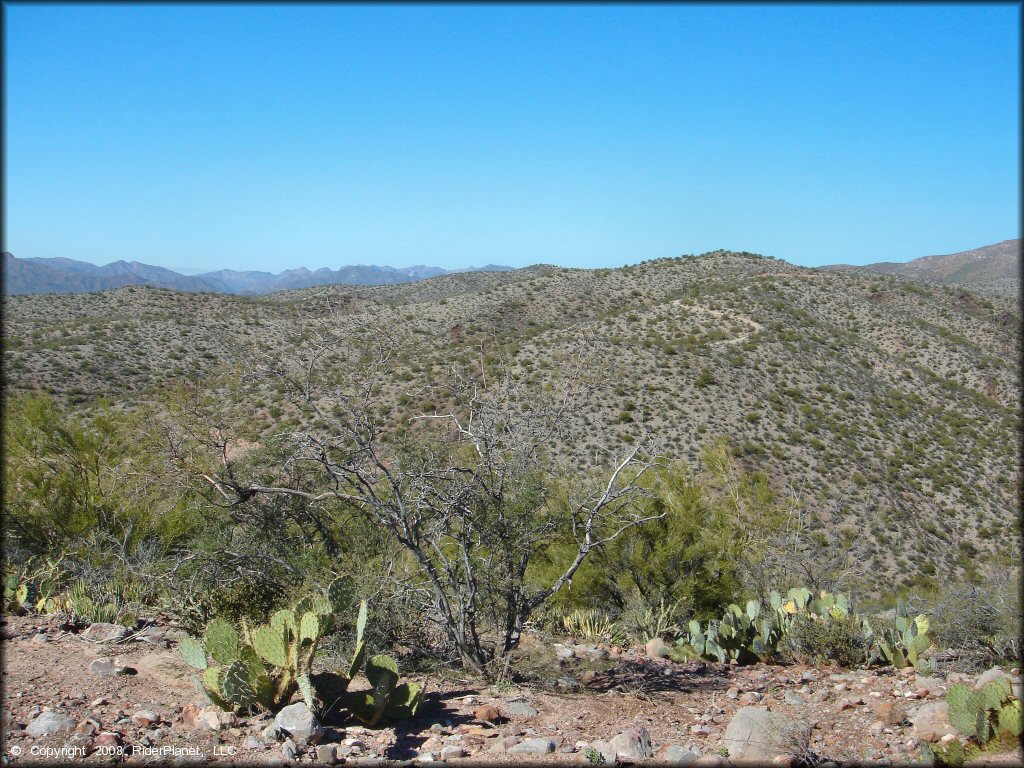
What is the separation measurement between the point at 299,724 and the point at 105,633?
2.97 m

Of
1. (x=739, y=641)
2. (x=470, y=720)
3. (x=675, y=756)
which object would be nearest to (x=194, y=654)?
(x=470, y=720)

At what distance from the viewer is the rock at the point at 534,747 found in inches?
183

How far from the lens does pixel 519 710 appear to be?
18.1ft

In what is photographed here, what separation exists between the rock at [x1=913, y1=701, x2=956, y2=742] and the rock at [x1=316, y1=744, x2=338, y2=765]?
159 inches

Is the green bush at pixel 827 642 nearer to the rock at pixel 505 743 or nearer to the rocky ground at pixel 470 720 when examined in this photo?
the rocky ground at pixel 470 720

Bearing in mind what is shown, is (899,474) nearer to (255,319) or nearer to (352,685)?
(352,685)

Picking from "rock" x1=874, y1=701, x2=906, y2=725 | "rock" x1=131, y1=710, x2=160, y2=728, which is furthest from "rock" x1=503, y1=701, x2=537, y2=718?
"rock" x1=874, y1=701, x2=906, y2=725

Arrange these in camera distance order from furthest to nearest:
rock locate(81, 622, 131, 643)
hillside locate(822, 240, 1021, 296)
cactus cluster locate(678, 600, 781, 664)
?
hillside locate(822, 240, 1021, 296), cactus cluster locate(678, 600, 781, 664), rock locate(81, 622, 131, 643)

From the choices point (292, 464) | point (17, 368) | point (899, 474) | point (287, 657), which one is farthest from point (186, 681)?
point (17, 368)

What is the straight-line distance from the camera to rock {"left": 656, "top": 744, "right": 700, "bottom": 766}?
180 inches

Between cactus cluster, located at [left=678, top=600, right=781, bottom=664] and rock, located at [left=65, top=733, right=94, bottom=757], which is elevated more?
rock, located at [left=65, top=733, right=94, bottom=757]

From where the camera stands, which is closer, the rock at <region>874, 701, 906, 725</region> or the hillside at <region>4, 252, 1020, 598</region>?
the rock at <region>874, 701, 906, 725</region>

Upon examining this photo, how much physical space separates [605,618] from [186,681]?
5380 mm

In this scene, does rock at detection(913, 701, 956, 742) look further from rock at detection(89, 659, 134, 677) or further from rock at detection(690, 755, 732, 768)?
rock at detection(89, 659, 134, 677)
